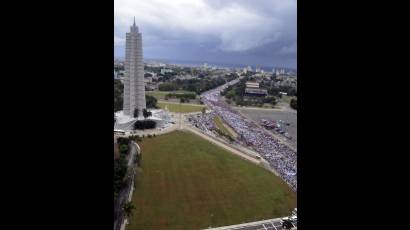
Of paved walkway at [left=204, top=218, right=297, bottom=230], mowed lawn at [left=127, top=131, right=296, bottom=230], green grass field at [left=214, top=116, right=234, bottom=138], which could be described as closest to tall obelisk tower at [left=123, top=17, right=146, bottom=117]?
green grass field at [left=214, top=116, right=234, bottom=138]

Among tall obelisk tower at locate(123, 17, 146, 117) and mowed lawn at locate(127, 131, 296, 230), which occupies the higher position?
tall obelisk tower at locate(123, 17, 146, 117)

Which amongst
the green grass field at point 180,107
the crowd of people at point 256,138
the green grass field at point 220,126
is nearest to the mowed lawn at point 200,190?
the crowd of people at point 256,138

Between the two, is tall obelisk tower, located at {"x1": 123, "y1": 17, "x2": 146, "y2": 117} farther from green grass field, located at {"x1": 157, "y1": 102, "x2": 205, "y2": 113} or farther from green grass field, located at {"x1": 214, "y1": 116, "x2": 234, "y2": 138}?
green grass field, located at {"x1": 214, "y1": 116, "x2": 234, "y2": 138}

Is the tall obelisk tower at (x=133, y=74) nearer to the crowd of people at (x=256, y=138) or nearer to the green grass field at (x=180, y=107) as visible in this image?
the green grass field at (x=180, y=107)

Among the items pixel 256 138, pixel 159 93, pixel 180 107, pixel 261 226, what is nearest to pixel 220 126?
pixel 256 138

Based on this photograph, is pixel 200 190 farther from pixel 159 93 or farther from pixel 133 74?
pixel 159 93

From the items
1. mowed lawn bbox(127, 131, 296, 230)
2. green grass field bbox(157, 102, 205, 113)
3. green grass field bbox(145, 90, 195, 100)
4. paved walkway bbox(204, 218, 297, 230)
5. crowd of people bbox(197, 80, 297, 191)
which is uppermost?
green grass field bbox(145, 90, 195, 100)

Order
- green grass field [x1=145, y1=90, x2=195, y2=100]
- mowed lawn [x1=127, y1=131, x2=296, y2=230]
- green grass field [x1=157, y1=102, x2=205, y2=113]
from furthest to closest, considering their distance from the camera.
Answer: green grass field [x1=145, y1=90, x2=195, y2=100], green grass field [x1=157, y1=102, x2=205, y2=113], mowed lawn [x1=127, y1=131, x2=296, y2=230]
